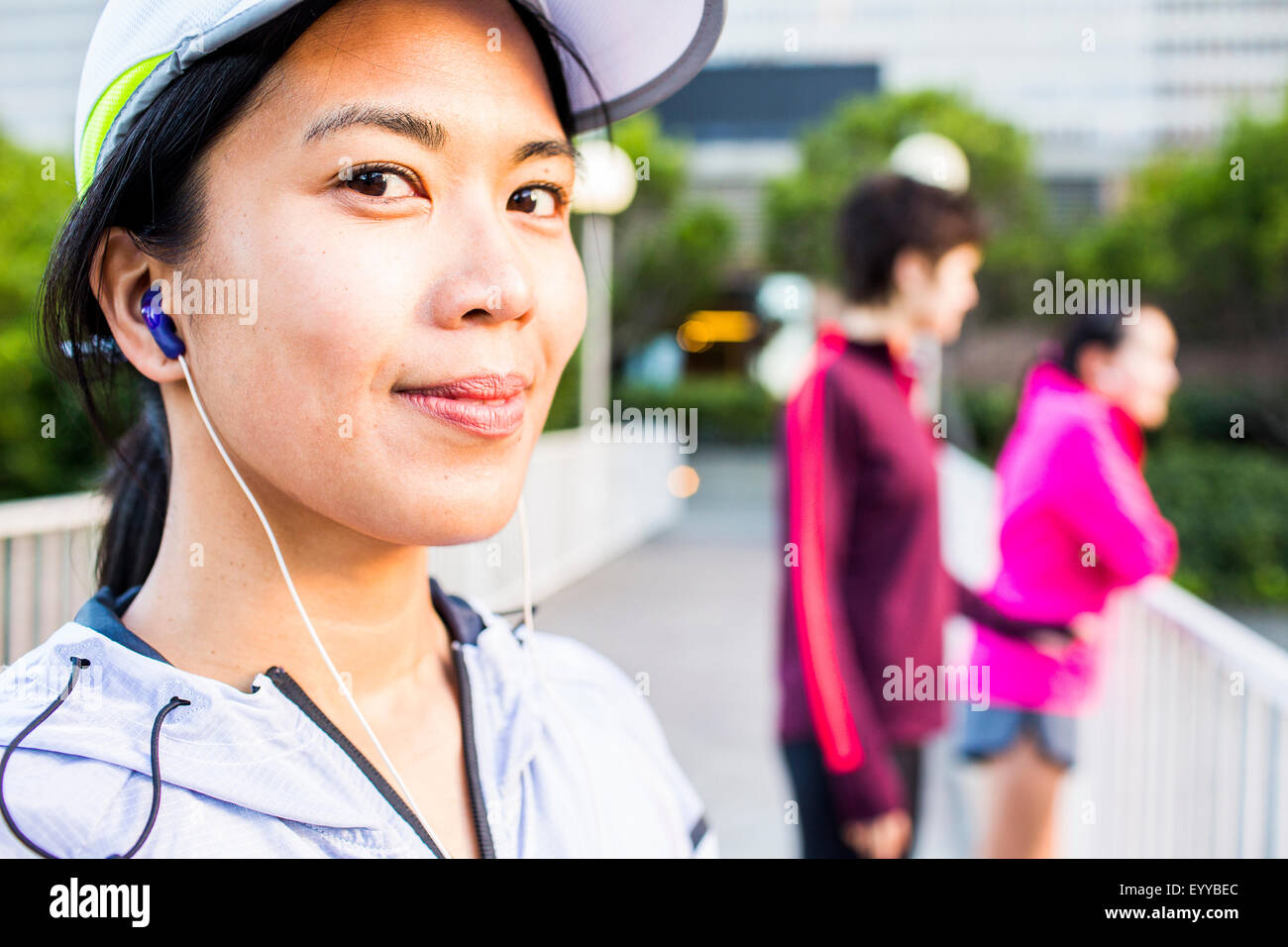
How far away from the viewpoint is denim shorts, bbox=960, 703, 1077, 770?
2836 millimetres

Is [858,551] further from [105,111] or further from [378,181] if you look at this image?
[105,111]

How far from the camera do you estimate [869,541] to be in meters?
2.60

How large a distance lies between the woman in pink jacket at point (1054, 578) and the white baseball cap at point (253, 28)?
2.11 meters

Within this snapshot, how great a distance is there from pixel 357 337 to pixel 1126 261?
1887cm

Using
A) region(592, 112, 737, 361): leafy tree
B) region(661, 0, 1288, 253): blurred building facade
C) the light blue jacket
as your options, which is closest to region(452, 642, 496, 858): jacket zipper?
the light blue jacket

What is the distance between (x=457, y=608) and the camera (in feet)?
4.24

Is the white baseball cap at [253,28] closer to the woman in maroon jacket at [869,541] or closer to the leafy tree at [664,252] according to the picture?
the woman in maroon jacket at [869,541]

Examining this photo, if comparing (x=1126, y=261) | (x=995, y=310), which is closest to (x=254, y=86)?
(x=1126, y=261)

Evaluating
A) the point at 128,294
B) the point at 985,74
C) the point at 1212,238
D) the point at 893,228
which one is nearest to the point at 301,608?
the point at 128,294

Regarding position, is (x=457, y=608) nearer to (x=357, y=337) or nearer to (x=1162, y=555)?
(x=357, y=337)

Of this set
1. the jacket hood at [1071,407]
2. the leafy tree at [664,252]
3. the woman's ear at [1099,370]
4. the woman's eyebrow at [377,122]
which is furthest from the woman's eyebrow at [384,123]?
the leafy tree at [664,252]

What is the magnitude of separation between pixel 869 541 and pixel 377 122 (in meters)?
1.93

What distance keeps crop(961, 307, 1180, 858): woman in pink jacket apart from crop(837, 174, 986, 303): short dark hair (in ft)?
2.26

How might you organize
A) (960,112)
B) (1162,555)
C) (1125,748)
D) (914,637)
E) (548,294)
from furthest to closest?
(960,112), (1125,748), (1162,555), (914,637), (548,294)
